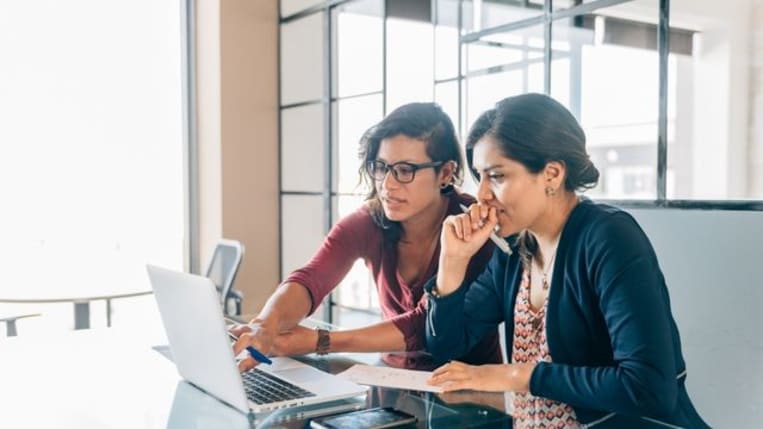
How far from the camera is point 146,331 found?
1.92 metres

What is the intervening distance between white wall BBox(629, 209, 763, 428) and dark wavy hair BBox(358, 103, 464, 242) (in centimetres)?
87

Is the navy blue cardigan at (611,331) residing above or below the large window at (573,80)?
below

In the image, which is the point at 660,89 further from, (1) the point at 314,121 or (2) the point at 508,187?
(1) the point at 314,121

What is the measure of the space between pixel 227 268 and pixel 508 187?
2705 millimetres

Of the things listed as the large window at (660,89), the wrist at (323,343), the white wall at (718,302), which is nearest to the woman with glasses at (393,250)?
the wrist at (323,343)

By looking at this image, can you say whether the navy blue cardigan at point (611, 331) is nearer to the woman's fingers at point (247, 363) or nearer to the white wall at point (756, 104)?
the woman's fingers at point (247, 363)

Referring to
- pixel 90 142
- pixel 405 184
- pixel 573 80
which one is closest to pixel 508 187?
pixel 405 184

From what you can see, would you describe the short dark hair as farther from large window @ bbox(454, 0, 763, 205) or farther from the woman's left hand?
large window @ bbox(454, 0, 763, 205)

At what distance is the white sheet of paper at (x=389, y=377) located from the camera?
1.32 meters

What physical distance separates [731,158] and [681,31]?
47 cm

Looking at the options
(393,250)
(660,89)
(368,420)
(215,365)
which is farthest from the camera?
(660,89)

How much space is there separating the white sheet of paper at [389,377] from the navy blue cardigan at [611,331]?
0.77ft

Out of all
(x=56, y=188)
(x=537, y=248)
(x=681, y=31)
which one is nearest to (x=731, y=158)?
(x=681, y=31)

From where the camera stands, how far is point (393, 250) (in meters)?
1.87
